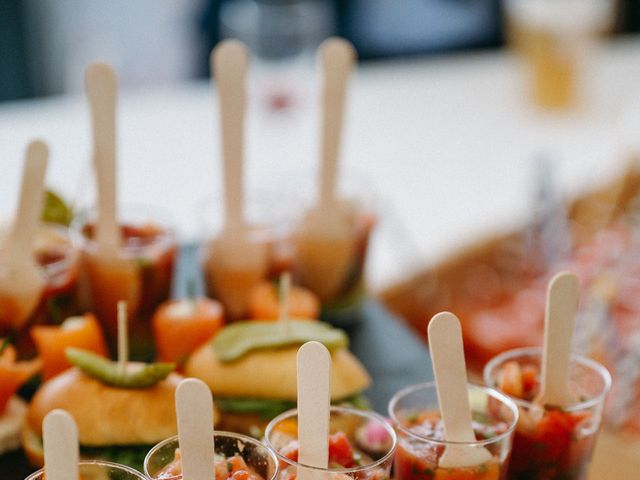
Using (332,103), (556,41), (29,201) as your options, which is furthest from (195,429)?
(556,41)

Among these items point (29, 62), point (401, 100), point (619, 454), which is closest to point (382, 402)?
point (619, 454)

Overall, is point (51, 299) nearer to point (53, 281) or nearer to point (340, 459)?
point (53, 281)

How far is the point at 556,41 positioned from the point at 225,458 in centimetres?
248

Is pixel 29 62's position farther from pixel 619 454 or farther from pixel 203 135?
pixel 619 454

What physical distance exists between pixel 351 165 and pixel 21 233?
5.04 ft

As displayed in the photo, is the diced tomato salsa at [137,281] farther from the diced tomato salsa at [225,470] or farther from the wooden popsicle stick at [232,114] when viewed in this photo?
the diced tomato salsa at [225,470]

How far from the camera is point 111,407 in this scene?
3.65 ft

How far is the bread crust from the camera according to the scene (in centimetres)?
110

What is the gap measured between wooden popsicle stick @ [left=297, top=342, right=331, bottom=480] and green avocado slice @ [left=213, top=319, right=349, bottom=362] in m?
0.36

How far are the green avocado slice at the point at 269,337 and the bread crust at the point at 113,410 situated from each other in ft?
0.48

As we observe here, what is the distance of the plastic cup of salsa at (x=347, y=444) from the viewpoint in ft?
2.89

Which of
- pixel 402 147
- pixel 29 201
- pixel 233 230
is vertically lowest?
pixel 402 147

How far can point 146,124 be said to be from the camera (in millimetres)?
2967

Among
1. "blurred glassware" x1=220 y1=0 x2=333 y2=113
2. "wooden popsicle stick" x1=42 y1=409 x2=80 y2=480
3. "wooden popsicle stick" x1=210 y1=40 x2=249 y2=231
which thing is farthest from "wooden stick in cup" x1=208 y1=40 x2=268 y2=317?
"blurred glassware" x1=220 y1=0 x2=333 y2=113
